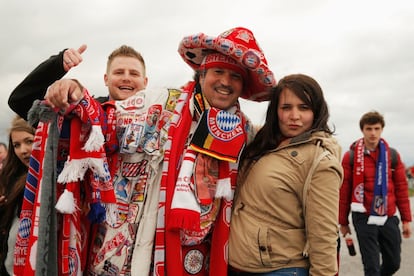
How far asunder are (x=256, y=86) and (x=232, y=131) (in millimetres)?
425

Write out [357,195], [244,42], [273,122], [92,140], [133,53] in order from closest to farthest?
[92,140], [244,42], [273,122], [133,53], [357,195]

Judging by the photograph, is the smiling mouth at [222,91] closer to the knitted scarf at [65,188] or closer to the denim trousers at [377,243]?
the knitted scarf at [65,188]

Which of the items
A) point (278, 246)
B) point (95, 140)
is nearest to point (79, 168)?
point (95, 140)

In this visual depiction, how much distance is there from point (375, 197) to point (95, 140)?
3.83 meters

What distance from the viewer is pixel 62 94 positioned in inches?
75.3

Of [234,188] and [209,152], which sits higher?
[209,152]

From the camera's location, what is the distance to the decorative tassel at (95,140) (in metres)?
1.99

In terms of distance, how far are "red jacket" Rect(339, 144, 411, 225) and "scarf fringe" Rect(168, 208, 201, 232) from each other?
134 inches

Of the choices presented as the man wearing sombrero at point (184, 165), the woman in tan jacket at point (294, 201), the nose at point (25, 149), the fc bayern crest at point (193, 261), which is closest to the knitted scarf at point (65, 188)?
the man wearing sombrero at point (184, 165)

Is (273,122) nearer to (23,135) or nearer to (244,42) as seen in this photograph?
(244,42)

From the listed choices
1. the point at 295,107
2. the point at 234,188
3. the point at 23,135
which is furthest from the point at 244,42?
the point at 23,135

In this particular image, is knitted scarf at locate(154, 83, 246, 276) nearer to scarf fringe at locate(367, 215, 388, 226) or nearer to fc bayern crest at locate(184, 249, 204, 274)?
fc bayern crest at locate(184, 249, 204, 274)

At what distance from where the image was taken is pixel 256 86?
2.50 meters

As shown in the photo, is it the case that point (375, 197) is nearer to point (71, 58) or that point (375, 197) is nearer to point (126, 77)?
point (126, 77)
